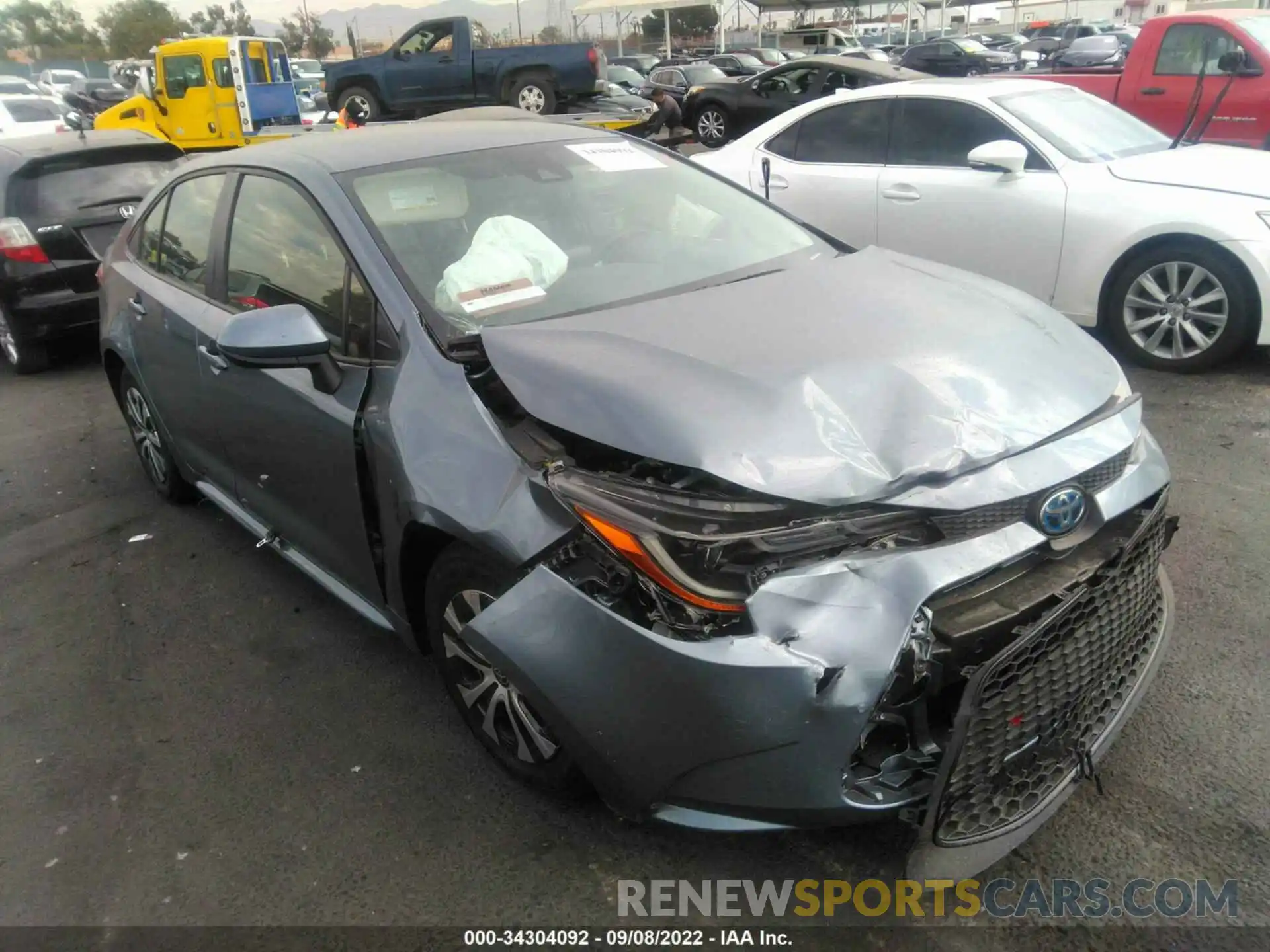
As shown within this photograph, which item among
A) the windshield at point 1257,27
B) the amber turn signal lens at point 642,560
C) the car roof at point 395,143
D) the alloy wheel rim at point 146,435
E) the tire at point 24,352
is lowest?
the tire at point 24,352

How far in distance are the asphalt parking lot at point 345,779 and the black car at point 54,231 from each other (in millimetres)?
3163

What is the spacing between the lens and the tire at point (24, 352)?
6.69 m

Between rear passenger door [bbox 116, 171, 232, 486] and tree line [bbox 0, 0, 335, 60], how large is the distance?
67.2 m

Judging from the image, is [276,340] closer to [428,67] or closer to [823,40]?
[428,67]

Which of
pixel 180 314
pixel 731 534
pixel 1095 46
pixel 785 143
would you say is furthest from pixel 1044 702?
pixel 1095 46

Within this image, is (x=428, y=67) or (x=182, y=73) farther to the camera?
(x=428, y=67)

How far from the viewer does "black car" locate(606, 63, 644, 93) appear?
23.8 metres

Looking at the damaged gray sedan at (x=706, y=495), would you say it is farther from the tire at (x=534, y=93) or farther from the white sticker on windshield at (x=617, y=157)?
the tire at (x=534, y=93)

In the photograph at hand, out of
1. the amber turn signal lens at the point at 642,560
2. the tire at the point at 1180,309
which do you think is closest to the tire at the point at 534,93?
the tire at the point at 1180,309

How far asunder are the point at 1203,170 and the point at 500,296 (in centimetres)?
450

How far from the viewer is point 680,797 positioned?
2051 mm

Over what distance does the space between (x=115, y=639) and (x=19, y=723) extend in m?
0.47

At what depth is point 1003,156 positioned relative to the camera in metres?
5.39

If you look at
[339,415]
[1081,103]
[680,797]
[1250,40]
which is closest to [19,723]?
[339,415]
